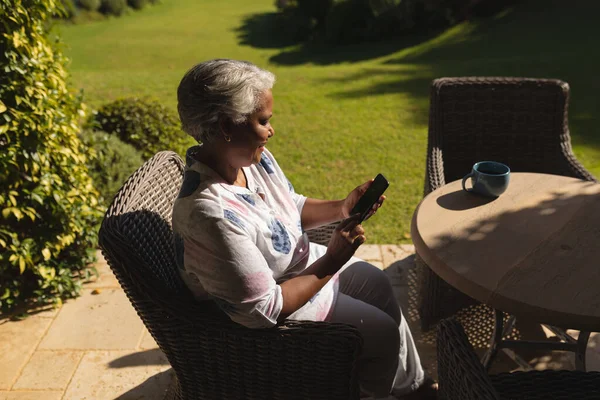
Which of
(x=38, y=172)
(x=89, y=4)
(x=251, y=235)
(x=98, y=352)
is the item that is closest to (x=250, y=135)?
(x=251, y=235)

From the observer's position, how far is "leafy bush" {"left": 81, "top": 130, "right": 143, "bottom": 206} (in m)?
4.23

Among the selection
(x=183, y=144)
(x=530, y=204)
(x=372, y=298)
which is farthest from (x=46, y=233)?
(x=530, y=204)

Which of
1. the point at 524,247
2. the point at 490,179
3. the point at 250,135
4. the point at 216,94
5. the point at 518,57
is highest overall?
the point at 216,94

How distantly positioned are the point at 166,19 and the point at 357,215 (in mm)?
17547

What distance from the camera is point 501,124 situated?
3.34 meters

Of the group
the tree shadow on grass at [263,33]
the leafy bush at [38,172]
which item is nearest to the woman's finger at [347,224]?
the leafy bush at [38,172]

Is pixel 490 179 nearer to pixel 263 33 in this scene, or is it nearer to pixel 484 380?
pixel 484 380

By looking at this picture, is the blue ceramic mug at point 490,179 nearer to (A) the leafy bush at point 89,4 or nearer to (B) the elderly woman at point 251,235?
(B) the elderly woman at point 251,235

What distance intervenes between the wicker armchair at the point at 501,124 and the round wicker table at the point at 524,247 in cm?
74

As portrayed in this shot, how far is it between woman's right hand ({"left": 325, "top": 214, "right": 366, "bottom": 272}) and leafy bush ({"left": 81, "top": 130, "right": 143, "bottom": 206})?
2.64m

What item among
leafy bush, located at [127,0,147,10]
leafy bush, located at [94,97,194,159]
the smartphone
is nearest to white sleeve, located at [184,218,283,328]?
the smartphone

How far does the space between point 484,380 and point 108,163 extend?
351 centimetres

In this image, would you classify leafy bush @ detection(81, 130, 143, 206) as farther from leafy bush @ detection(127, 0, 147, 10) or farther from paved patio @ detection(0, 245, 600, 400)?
leafy bush @ detection(127, 0, 147, 10)

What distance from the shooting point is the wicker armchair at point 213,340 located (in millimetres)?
1822
